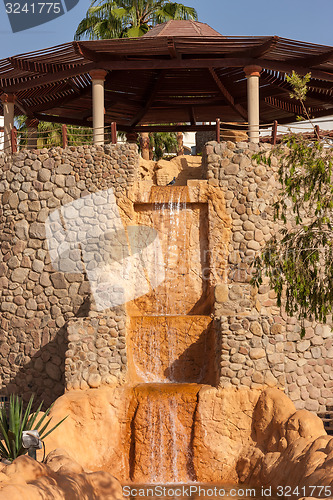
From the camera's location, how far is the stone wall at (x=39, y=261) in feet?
61.1

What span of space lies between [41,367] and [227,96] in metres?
11.3

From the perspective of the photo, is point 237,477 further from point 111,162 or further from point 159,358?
point 111,162

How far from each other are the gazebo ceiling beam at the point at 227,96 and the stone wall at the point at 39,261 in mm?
4963

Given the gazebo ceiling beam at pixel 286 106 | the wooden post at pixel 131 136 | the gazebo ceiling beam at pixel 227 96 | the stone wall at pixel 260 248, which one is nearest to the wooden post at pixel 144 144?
the wooden post at pixel 131 136

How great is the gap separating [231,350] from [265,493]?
3176 mm

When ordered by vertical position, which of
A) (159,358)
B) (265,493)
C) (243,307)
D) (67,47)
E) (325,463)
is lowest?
(265,493)

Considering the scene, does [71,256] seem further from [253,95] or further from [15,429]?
[253,95]

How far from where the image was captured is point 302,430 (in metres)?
13.8

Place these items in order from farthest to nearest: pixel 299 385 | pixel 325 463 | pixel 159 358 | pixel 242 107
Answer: pixel 242 107 → pixel 299 385 → pixel 159 358 → pixel 325 463

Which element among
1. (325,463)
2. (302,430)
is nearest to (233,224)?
(302,430)

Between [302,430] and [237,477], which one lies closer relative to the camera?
[302,430]

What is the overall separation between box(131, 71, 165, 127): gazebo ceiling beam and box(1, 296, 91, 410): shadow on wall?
27.6ft

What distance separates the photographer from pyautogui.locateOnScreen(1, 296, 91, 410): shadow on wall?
18281mm

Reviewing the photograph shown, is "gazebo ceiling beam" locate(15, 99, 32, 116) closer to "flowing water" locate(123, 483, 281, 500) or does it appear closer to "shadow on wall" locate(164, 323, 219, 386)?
"shadow on wall" locate(164, 323, 219, 386)
